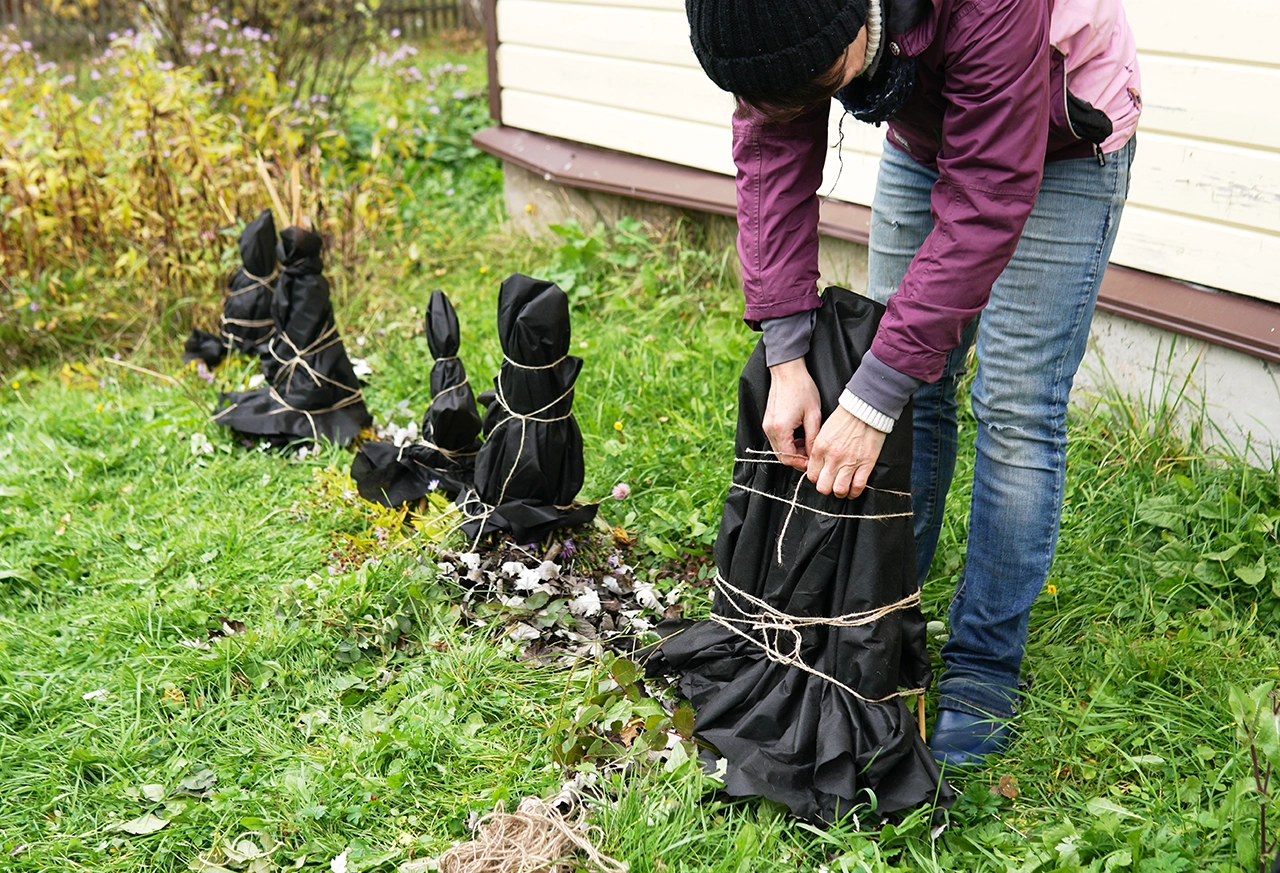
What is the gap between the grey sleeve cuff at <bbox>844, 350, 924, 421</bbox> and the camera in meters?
1.88

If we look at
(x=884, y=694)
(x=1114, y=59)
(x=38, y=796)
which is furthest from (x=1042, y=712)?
(x=38, y=796)

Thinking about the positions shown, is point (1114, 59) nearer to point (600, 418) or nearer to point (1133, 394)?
point (1133, 394)

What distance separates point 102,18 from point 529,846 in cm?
1089

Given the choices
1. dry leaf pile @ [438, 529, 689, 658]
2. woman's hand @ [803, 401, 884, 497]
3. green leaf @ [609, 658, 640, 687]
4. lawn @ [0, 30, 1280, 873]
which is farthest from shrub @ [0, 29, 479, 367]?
woman's hand @ [803, 401, 884, 497]

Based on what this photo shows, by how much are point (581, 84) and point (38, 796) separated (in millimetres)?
4169

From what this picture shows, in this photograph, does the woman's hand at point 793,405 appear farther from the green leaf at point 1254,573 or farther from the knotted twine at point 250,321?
the knotted twine at point 250,321

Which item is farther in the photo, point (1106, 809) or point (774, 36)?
point (1106, 809)

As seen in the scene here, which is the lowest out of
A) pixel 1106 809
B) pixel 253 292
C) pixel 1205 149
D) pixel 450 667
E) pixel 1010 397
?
pixel 450 667

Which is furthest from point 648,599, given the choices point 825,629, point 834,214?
point 834,214

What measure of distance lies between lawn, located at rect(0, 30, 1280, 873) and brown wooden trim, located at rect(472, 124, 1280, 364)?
315 millimetres

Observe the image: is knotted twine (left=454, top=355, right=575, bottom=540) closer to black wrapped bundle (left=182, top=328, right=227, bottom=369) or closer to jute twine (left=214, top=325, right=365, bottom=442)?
jute twine (left=214, top=325, right=365, bottom=442)

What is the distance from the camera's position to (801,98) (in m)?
1.69

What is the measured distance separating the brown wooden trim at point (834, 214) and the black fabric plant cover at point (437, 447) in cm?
140

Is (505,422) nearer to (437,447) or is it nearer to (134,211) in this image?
(437,447)
